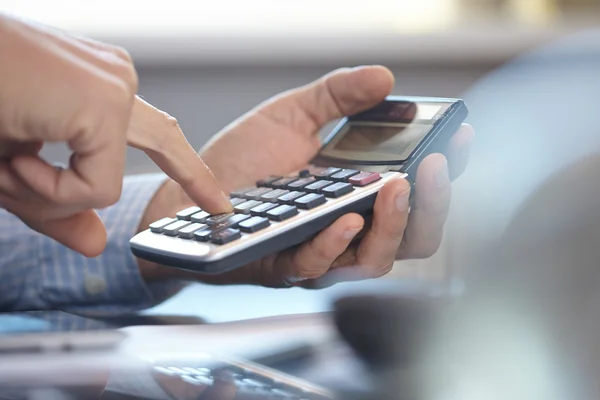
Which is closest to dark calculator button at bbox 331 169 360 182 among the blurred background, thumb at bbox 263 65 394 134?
thumb at bbox 263 65 394 134

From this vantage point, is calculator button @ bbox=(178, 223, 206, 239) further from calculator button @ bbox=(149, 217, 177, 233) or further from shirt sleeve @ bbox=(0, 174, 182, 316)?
shirt sleeve @ bbox=(0, 174, 182, 316)

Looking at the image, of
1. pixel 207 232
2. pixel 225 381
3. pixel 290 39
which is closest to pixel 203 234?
pixel 207 232

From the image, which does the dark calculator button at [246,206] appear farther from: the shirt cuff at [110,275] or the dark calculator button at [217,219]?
the shirt cuff at [110,275]

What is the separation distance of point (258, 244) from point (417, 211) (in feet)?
0.50

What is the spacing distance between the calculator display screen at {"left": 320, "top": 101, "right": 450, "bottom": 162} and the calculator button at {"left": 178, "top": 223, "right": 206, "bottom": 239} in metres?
0.14

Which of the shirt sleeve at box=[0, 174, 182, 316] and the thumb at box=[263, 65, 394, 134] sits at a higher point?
the thumb at box=[263, 65, 394, 134]

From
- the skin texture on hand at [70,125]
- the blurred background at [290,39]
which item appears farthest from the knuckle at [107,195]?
the blurred background at [290,39]

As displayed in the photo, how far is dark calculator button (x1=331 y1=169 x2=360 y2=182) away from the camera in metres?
0.47

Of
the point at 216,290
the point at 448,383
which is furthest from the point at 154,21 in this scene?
the point at 448,383

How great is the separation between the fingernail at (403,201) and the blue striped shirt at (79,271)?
7.5 inches

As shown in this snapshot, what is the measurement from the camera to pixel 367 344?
387 mm

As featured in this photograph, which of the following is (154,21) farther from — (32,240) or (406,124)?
(406,124)

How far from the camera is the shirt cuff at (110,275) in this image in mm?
557

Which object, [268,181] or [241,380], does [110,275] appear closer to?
[268,181]
